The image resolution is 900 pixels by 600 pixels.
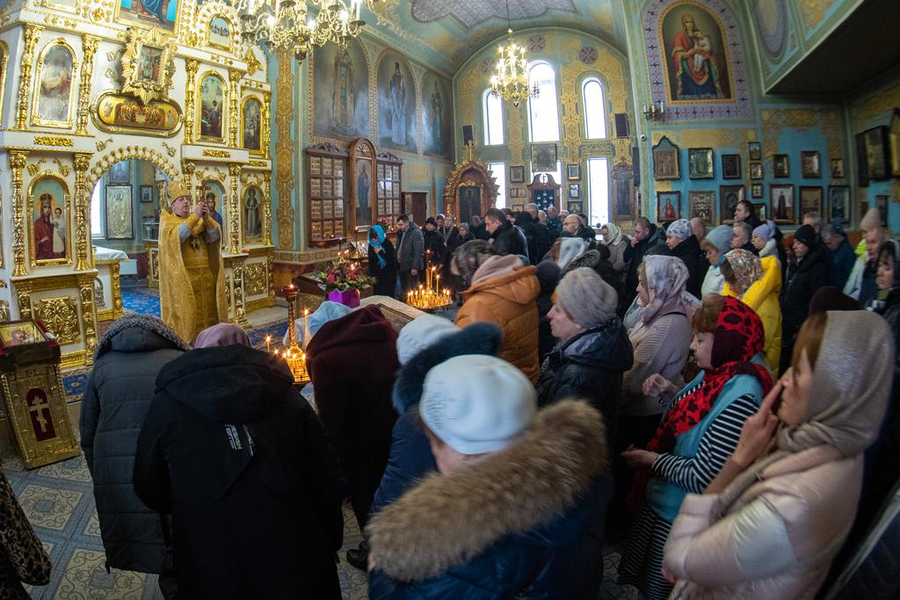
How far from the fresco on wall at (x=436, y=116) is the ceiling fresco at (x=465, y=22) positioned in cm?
62

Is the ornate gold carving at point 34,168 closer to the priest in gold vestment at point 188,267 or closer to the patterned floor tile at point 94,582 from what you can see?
the priest in gold vestment at point 188,267

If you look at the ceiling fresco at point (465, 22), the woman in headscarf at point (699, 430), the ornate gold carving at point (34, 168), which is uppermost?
the ceiling fresco at point (465, 22)

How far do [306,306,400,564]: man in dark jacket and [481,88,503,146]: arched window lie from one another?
64.4 feet

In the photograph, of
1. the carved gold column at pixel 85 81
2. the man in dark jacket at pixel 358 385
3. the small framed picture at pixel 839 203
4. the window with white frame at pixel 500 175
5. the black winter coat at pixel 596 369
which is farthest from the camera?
the window with white frame at pixel 500 175

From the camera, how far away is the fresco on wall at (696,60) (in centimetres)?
1134

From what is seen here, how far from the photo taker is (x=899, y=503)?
1608mm

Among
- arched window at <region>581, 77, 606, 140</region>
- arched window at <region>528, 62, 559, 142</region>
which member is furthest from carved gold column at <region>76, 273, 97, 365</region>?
arched window at <region>581, 77, 606, 140</region>

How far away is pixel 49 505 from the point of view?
4.16 m

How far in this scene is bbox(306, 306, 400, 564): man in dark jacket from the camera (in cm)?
274

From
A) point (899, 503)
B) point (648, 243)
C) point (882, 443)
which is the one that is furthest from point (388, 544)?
point (648, 243)

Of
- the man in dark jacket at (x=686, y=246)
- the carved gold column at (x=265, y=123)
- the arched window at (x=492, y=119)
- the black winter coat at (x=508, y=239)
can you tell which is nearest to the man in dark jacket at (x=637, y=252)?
the man in dark jacket at (x=686, y=246)

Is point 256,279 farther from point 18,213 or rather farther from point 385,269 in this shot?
point 18,213

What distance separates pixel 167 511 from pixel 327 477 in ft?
2.24

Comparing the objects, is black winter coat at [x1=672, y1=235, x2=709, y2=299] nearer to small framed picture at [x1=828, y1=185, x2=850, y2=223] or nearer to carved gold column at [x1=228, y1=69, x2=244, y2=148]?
small framed picture at [x1=828, y1=185, x2=850, y2=223]
